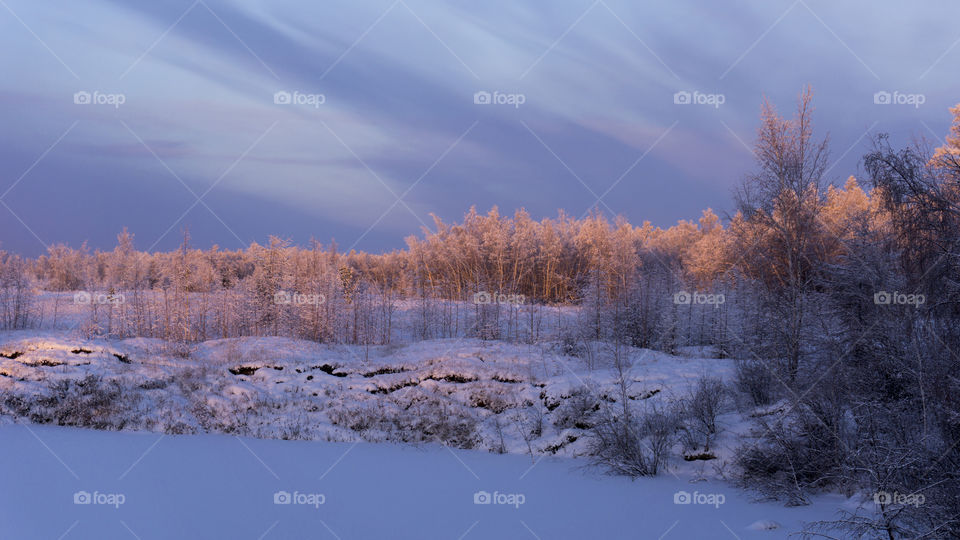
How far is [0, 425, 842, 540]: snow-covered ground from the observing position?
7.91 metres

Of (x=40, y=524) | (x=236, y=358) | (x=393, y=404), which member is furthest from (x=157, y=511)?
(x=236, y=358)

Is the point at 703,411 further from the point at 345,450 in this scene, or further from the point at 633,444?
the point at 345,450

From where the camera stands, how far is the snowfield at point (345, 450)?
8.23m

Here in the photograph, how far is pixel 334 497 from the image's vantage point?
9328mm

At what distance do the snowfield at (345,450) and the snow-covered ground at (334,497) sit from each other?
4cm

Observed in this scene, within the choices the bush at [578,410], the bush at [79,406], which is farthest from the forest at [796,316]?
the bush at [79,406]

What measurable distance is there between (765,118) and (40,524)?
1736 cm

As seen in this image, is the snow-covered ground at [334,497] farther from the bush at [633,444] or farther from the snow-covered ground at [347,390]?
the snow-covered ground at [347,390]

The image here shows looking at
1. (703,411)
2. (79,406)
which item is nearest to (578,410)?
(703,411)

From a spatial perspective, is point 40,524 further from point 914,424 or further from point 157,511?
point 914,424

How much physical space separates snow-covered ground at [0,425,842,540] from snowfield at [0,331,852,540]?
0.04 metres

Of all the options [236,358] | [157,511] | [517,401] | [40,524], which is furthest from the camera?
[236,358]

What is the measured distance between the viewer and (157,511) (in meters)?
8.23

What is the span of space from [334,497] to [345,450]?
329cm
